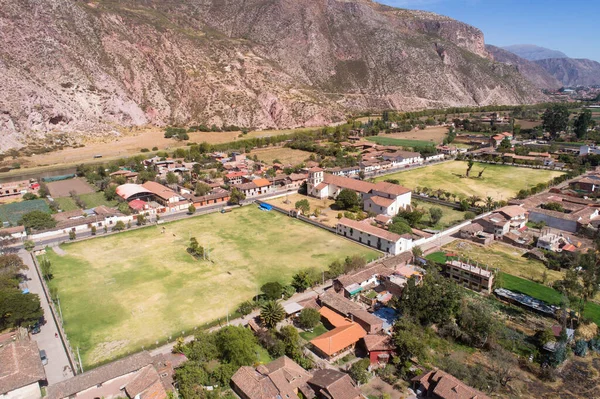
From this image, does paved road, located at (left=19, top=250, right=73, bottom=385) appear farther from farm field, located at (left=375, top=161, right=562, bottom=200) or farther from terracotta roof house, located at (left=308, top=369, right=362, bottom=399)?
farm field, located at (left=375, top=161, right=562, bottom=200)

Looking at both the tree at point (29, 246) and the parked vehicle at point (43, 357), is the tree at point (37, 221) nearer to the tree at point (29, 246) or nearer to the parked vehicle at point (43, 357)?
the tree at point (29, 246)

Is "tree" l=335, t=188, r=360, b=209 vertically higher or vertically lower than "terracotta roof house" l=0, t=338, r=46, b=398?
higher

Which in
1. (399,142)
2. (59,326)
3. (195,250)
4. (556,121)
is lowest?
(59,326)

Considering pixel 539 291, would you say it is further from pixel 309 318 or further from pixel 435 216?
pixel 309 318

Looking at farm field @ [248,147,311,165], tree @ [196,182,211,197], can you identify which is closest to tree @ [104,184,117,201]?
tree @ [196,182,211,197]

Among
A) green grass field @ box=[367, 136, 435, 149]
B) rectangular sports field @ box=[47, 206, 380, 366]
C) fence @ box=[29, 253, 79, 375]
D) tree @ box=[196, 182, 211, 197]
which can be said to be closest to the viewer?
fence @ box=[29, 253, 79, 375]

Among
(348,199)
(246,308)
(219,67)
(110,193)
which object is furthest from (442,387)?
(219,67)

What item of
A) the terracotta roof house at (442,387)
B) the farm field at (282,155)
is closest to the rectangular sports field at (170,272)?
the terracotta roof house at (442,387)
